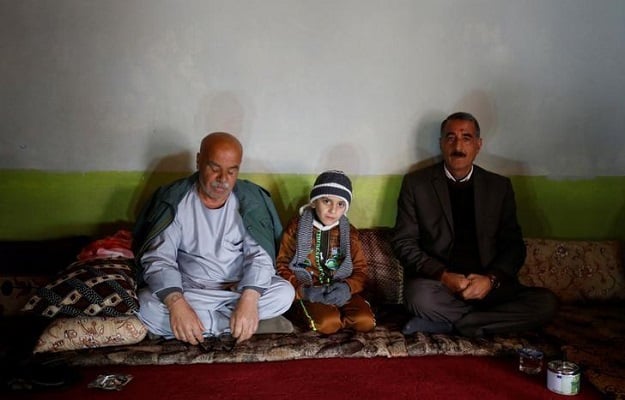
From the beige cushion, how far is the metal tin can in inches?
79.0

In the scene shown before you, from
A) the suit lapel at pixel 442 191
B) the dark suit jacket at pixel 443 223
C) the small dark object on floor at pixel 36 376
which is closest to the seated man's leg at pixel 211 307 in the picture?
the small dark object on floor at pixel 36 376

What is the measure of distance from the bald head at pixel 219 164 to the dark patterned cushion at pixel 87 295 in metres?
0.66

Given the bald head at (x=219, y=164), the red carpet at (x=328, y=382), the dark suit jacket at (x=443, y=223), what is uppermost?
the bald head at (x=219, y=164)

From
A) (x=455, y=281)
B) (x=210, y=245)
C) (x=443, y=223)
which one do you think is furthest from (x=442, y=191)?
(x=210, y=245)

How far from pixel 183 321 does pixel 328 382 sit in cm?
78

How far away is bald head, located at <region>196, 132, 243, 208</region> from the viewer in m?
2.93

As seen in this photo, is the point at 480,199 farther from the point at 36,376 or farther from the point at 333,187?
the point at 36,376

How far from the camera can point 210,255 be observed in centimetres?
309

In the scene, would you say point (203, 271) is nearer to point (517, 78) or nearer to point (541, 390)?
point (541, 390)

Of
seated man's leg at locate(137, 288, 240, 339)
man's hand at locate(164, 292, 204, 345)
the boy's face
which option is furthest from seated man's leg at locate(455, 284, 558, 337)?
man's hand at locate(164, 292, 204, 345)

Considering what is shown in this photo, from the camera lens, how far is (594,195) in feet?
12.9

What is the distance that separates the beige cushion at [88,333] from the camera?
8.86 feet

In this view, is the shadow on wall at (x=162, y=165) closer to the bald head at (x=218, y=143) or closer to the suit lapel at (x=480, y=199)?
the bald head at (x=218, y=143)

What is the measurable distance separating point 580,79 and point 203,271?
113 inches
